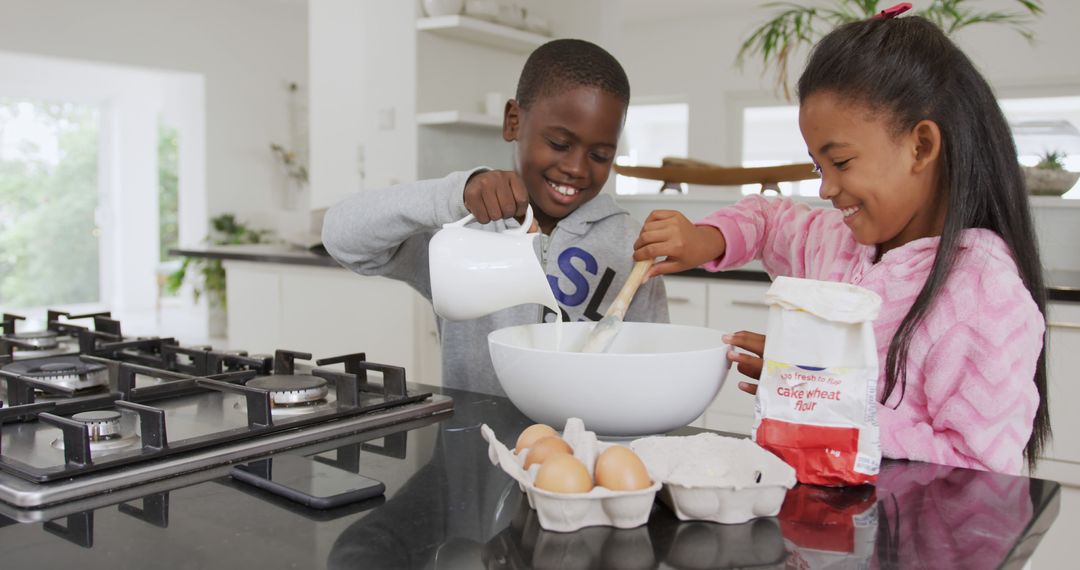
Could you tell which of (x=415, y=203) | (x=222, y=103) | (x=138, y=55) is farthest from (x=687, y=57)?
(x=415, y=203)

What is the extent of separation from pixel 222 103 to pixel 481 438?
6.66 metres

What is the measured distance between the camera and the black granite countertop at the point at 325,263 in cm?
184

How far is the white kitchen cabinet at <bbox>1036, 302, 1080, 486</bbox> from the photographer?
5.97ft

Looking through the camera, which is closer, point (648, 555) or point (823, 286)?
point (648, 555)

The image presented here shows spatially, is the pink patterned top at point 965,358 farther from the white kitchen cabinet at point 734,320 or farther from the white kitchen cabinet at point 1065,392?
the white kitchen cabinet at point 734,320

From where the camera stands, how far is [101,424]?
790 millimetres

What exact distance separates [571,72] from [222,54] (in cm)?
638

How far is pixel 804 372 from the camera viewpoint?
0.70 m

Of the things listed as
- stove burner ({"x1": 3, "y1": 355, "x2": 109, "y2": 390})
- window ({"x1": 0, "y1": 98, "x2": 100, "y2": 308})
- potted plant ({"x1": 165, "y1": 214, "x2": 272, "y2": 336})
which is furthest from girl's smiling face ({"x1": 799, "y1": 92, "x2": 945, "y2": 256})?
window ({"x1": 0, "y1": 98, "x2": 100, "y2": 308})

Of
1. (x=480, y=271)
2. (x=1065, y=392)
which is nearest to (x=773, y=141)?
(x=1065, y=392)

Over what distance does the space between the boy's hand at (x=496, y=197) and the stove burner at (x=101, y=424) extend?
41cm

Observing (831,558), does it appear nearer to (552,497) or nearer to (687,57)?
(552,497)

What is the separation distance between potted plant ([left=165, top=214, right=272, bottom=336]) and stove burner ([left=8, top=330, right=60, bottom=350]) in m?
5.01

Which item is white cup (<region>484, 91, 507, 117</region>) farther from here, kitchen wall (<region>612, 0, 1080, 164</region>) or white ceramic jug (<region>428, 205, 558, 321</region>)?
kitchen wall (<region>612, 0, 1080, 164</region>)
